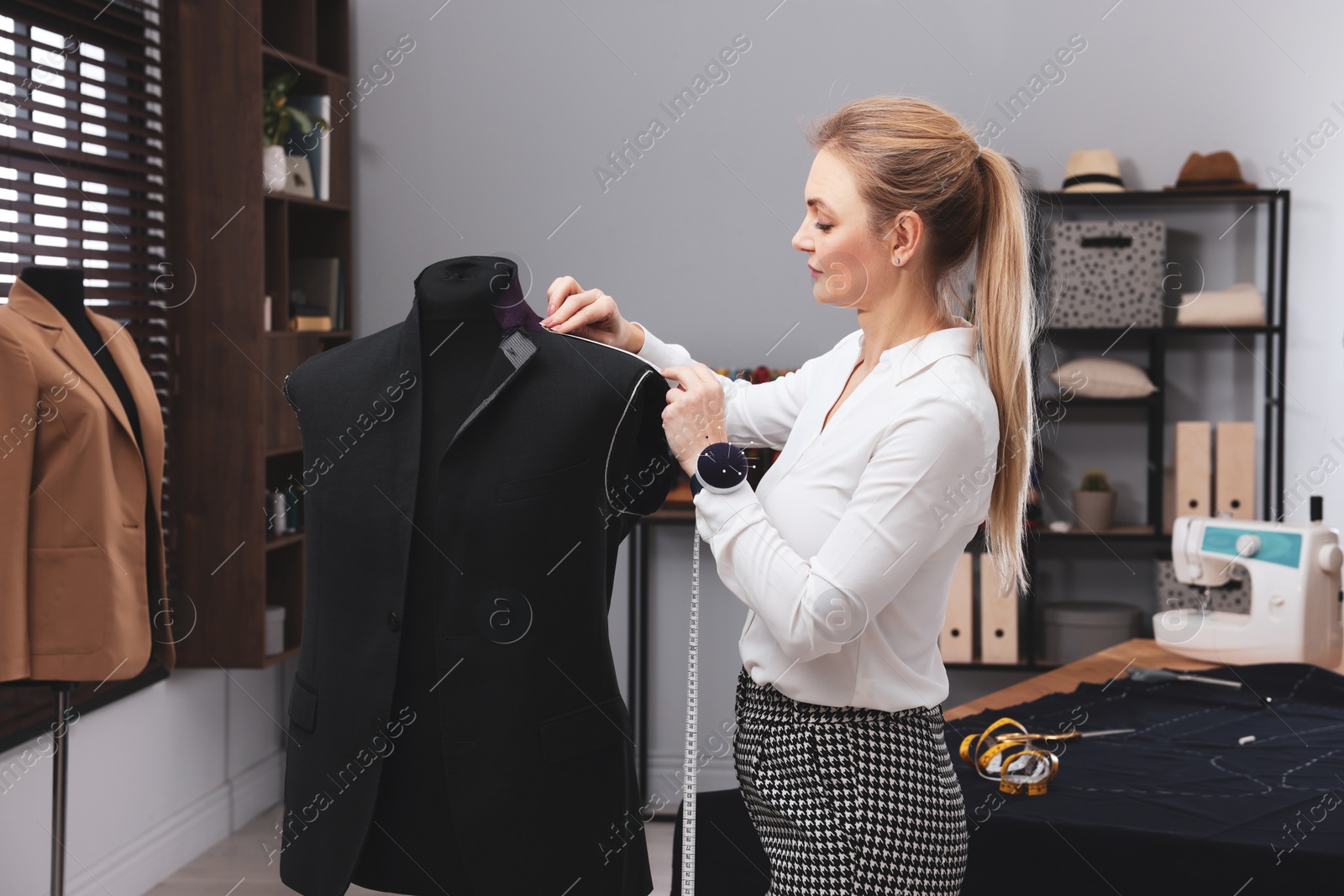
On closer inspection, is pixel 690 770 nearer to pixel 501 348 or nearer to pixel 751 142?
pixel 501 348

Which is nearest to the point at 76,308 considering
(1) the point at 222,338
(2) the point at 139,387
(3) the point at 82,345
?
(3) the point at 82,345

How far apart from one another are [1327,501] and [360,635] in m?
3.17

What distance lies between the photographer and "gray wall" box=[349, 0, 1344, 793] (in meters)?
3.54

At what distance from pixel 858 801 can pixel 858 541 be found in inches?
11.8

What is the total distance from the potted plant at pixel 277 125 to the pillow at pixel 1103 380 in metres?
2.45

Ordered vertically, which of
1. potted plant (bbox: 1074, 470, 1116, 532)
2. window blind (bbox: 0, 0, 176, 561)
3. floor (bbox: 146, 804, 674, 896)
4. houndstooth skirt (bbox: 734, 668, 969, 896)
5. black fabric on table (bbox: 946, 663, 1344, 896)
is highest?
window blind (bbox: 0, 0, 176, 561)

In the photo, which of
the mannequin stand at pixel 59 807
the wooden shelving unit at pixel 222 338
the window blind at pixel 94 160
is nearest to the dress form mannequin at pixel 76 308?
the window blind at pixel 94 160

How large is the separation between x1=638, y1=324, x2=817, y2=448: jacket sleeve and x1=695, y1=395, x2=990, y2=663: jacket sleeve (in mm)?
372

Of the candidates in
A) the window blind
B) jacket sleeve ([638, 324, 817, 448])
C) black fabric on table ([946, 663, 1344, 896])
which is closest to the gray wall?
the window blind

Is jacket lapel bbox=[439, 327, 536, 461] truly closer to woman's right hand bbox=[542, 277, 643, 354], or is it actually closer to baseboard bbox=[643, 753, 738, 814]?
woman's right hand bbox=[542, 277, 643, 354]

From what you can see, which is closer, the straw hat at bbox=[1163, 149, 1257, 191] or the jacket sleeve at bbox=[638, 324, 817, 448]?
the jacket sleeve at bbox=[638, 324, 817, 448]

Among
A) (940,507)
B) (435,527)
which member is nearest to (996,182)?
(940,507)

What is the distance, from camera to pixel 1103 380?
11.1 ft

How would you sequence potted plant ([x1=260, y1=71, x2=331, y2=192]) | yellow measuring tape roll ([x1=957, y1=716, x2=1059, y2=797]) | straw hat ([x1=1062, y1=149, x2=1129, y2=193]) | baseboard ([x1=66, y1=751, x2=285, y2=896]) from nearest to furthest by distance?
1. yellow measuring tape roll ([x1=957, y1=716, x2=1059, y2=797])
2. baseboard ([x1=66, y1=751, x2=285, y2=896])
3. potted plant ([x1=260, y1=71, x2=331, y2=192])
4. straw hat ([x1=1062, y1=149, x2=1129, y2=193])
